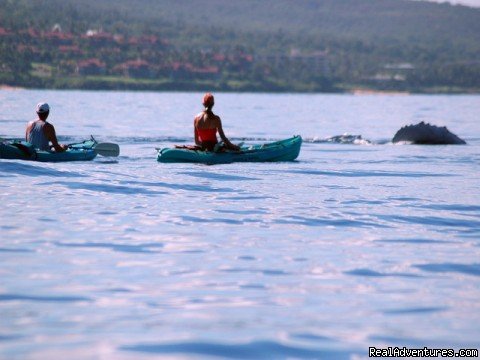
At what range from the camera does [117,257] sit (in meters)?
12.3

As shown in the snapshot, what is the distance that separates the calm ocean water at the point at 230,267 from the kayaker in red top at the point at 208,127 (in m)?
2.32

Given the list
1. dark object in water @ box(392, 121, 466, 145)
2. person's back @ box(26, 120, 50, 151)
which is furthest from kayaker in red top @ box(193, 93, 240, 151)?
dark object in water @ box(392, 121, 466, 145)

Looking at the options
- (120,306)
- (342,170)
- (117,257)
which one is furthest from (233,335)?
(342,170)

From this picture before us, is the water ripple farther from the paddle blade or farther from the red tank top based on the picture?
the paddle blade

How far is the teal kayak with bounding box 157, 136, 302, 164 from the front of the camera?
85.0 ft

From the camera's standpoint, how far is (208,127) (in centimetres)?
2531

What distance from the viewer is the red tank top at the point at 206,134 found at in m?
25.5

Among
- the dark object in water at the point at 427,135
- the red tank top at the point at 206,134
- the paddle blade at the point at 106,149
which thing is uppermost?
the red tank top at the point at 206,134

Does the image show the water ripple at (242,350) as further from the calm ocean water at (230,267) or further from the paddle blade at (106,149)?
the paddle blade at (106,149)

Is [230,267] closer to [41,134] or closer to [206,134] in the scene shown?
[41,134]

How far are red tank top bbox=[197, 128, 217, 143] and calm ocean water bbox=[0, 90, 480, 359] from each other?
2741 mm

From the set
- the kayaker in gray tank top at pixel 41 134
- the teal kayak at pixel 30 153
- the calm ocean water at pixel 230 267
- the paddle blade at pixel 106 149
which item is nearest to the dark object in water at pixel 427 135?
the paddle blade at pixel 106 149

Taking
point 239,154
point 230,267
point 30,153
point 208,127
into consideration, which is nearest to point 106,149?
point 30,153

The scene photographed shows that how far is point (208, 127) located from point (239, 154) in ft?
5.57
